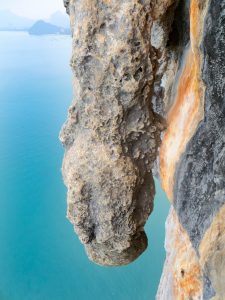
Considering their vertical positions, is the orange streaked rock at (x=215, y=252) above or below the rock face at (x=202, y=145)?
below

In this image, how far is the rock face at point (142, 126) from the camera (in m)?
1.29

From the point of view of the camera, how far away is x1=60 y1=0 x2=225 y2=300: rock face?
4.24 ft

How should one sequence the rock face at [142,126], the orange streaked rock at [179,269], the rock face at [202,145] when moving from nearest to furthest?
→ 1. the rock face at [202,145]
2. the rock face at [142,126]
3. the orange streaked rock at [179,269]

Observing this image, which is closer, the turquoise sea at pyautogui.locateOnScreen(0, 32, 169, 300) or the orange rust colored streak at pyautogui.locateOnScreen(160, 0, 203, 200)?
the orange rust colored streak at pyautogui.locateOnScreen(160, 0, 203, 200)

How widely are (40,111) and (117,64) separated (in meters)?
8.88

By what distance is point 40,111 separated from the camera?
10.0 metres

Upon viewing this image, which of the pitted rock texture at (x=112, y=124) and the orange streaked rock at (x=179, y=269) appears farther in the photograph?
the orange streaked rock at (x=179, y=269)

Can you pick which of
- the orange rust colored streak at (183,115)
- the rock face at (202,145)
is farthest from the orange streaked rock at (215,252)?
the orange rust colored streak at (183,115)

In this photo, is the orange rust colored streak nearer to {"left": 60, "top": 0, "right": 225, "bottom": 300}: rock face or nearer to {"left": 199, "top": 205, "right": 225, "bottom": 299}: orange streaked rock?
{"left": 60, "top": 0, "right": 225, "bottom": 300}: rock face

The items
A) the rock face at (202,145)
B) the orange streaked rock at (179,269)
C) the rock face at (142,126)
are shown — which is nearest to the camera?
the rock face at (202,145)

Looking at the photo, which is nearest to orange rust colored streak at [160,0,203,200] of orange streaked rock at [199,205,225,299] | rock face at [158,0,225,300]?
rock face at [158,0,225,300]

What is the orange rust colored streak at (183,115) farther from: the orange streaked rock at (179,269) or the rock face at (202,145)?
the orange streaked rock at (179,269)

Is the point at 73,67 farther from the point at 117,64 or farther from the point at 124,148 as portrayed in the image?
the point at 124,148

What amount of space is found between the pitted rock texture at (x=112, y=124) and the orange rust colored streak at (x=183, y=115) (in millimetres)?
72
